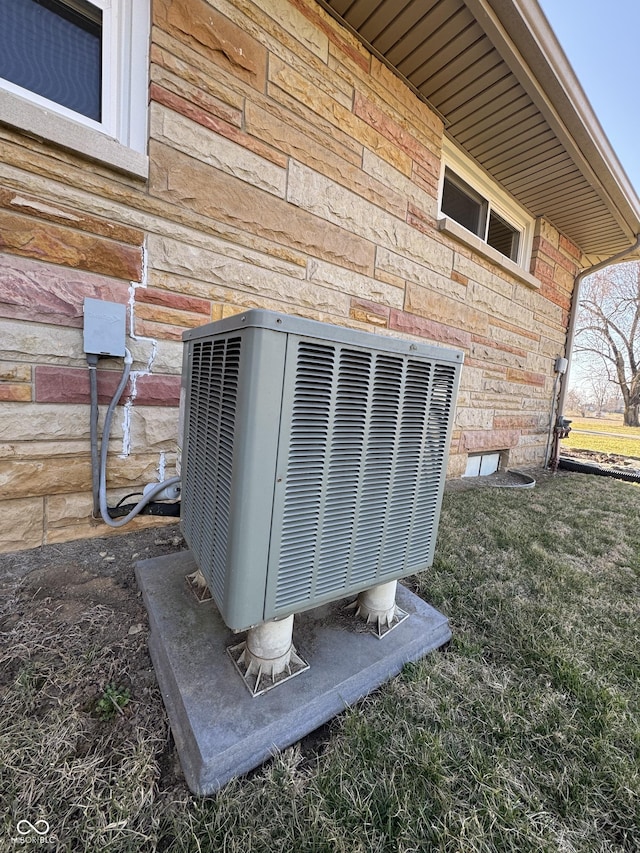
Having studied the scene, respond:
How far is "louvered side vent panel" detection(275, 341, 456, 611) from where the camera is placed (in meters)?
0.90

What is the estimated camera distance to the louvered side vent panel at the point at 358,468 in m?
0.90

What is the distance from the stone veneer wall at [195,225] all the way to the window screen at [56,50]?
0.28 meters

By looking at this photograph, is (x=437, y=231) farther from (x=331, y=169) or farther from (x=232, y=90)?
(x=232, y=90)

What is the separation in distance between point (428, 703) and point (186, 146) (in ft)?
8.56

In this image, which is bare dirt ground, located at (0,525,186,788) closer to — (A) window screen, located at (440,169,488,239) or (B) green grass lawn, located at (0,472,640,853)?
(B) green grass lawn, located at (0,472,640,853)

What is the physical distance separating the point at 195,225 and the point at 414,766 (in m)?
2.36

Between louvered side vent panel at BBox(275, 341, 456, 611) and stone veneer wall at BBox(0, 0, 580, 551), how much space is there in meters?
1.27

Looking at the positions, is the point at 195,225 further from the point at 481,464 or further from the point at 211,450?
the point at 481,464

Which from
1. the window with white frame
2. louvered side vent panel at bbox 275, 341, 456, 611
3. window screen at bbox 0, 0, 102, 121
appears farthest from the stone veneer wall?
louvered side vent panel at bbox 275, 341, 456, 611

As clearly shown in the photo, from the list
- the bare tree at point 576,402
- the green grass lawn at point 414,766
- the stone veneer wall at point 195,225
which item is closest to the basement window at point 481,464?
Result: the stone veneer wall at point 195,225

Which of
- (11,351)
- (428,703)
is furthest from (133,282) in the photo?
(428,703)

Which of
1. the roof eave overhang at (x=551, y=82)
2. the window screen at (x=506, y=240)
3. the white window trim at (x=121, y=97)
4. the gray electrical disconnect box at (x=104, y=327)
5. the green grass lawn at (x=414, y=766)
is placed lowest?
the green grass lawn at (x=414, y=766)

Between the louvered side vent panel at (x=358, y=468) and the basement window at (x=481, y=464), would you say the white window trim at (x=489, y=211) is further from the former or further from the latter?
the louvered side vent panel at (x=358, y=468)

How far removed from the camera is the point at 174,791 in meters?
0.79
